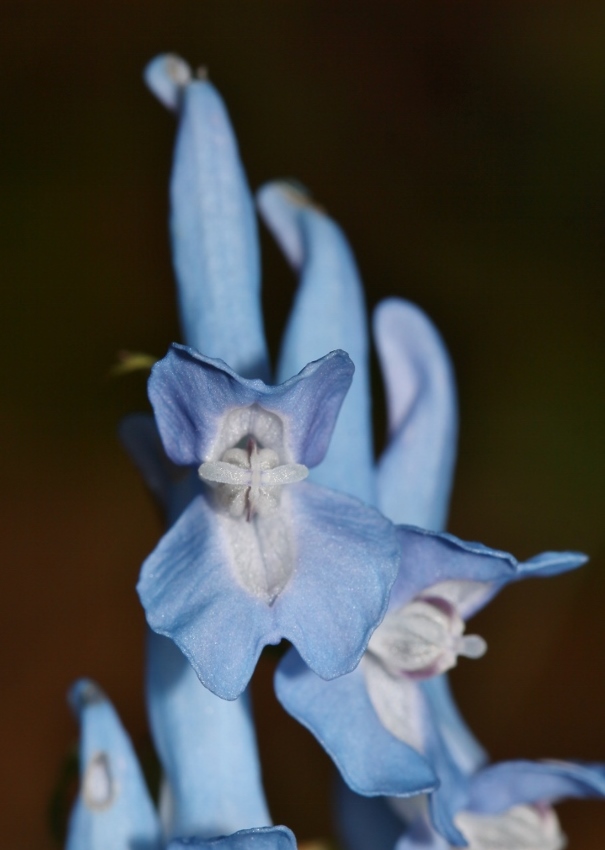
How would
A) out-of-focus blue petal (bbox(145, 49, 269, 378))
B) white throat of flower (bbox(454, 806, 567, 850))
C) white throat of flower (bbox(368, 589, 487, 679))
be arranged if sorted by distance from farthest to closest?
white throat of flower (bbox(454, 806, 567, 850)), out-of-focus blue petal (bbox(145, 49, 269, 378)), white throat of flower (bbox(368, 589, 487, 679))

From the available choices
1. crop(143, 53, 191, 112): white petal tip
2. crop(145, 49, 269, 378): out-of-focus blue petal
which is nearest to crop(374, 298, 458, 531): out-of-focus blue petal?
crop(145, 49, 269, 378): out-of-focus blue petal

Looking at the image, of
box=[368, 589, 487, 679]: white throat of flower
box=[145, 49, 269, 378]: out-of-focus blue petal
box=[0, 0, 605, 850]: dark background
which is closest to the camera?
box=[368, 589, 487, 679]: white throat of flower

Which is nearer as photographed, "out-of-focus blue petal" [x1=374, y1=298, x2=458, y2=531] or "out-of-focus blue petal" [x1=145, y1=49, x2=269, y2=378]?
"out-of-focus blue petal" [x1=145, y1=49, x2=269, y2=378]

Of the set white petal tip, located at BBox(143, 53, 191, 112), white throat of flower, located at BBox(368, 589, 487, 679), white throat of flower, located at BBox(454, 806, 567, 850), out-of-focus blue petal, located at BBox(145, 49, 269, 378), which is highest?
white petal tip, located at BBox(143, 53, 191, 112)

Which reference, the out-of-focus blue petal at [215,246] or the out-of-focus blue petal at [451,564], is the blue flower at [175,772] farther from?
the out-of-focus blue petal at [215,246]

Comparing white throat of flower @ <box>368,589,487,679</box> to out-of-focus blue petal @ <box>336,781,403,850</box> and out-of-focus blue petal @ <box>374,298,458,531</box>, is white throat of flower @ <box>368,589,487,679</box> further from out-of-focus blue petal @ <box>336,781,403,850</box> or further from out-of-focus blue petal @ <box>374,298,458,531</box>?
out-of-focus blue petal @ <box>336,781,403,850</box>

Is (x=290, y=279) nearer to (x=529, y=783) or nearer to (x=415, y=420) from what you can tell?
(x=415, y=420)
